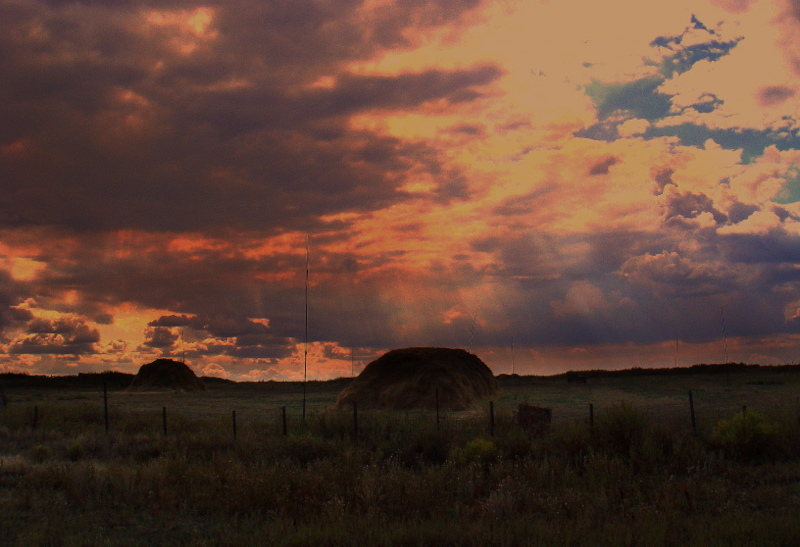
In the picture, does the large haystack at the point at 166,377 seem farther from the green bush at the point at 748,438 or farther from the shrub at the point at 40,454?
the green bush at the point at 748,438

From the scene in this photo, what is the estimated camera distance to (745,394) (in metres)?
Answer: 42.5

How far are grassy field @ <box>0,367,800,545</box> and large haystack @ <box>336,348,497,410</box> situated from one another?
10.2 metres

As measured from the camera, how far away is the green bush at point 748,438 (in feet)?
61.4

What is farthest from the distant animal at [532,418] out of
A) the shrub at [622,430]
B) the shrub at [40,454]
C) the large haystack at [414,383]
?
the shrub at [40,454]

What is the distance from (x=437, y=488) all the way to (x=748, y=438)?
1022cm

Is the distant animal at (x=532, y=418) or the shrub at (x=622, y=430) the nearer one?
the shrub at (x=622, y=430)

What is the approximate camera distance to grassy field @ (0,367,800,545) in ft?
36.1

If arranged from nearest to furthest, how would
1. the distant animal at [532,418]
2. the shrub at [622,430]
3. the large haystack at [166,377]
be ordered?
the shrub at [622,430] < the distant animal at [532,418] < the large haystack at [166,377]

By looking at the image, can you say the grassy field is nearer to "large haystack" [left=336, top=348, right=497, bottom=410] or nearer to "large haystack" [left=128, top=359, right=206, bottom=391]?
"large haystack" [left=336, top=348, right=497, bottom=410]

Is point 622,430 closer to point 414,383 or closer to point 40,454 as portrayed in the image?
point 414,383

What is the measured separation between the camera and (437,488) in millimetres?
14836

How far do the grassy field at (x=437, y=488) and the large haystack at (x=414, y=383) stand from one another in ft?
33.4

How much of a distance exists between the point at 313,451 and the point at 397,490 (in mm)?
7692

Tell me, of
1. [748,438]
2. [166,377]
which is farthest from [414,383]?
[166,377]
